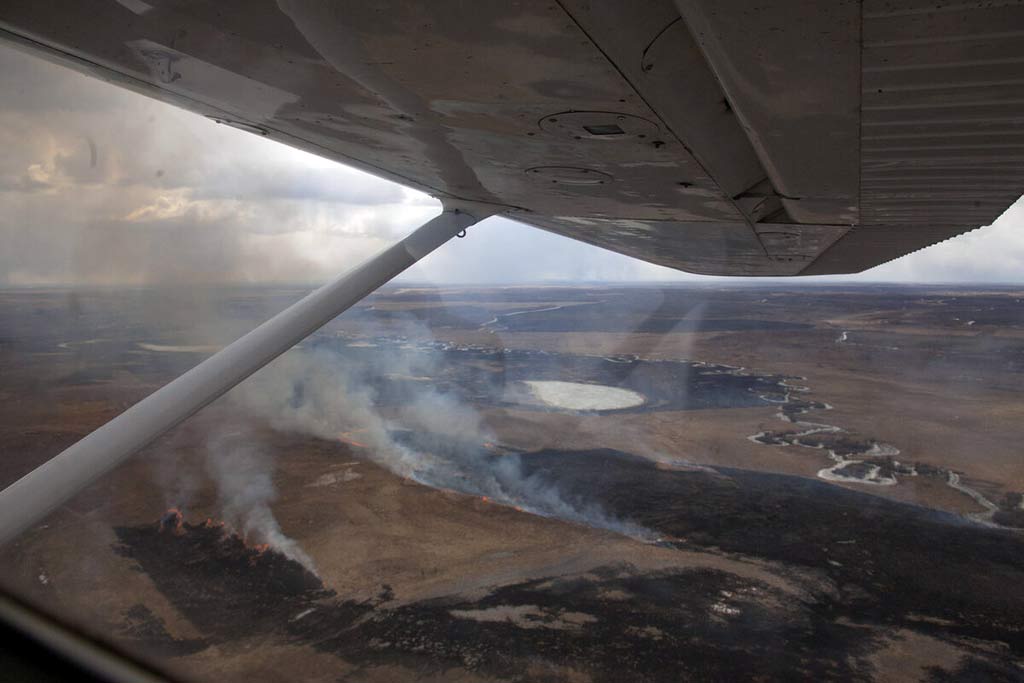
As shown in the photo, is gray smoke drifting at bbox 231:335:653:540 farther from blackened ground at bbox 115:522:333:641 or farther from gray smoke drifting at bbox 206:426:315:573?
blackened ground at bbox 115:522:333:641

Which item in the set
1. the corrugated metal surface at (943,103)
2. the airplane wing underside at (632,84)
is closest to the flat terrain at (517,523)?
the airplane wing underside at (632,84)

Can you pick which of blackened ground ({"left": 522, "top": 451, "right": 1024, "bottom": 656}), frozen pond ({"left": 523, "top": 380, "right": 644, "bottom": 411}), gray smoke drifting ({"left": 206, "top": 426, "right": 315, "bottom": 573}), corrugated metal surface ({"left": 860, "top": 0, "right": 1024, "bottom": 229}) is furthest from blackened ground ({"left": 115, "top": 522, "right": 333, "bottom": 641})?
frozen pond ({"left": 523, "top": 380, "right": 644, "bottom": 411})

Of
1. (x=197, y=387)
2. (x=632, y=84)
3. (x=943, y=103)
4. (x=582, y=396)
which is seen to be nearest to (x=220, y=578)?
(x=197, y=387)

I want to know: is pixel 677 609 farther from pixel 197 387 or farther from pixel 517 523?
pixel 197 387

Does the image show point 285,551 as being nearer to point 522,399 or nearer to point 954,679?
point 954,679

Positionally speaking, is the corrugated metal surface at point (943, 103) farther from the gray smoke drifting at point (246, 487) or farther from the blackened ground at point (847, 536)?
the gray smoke drifting at point (246, 487)

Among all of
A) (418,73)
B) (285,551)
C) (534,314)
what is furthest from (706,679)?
(534,314)

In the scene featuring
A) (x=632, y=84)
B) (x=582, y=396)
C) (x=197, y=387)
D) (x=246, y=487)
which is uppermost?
(x=632, y=84)
